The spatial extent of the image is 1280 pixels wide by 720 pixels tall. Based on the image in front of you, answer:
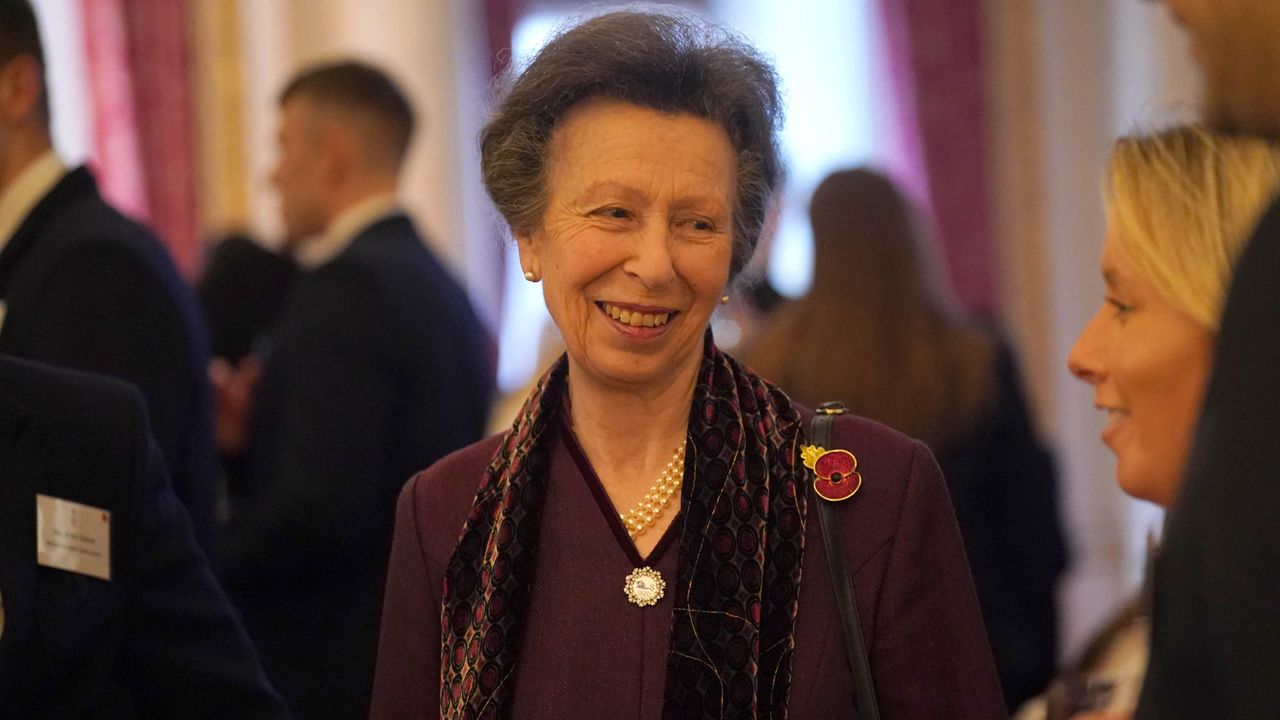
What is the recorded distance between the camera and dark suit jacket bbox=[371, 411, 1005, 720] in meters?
2.12

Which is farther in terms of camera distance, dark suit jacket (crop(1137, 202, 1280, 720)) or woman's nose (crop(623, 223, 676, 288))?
woman's nose (crop(623, 223, 676, 288))

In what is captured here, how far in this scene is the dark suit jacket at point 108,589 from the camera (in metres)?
2.16

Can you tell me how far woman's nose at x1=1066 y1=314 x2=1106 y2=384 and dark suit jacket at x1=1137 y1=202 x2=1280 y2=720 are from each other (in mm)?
909

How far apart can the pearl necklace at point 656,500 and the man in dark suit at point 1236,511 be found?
1.13 metres

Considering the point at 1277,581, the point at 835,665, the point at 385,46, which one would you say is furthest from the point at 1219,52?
the point at 385,46

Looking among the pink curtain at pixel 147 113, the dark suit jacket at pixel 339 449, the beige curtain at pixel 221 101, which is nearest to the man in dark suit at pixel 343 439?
the dark suit jacket at pixel 339 449

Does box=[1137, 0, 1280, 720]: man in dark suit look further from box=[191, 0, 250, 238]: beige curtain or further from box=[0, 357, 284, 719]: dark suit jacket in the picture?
box=[191, 0, 250, 238]: beige curtain

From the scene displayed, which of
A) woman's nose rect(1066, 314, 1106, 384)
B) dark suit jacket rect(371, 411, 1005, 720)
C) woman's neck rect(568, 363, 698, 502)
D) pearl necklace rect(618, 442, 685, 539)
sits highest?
woman's nose rect(1066, 314, 1106, 384)

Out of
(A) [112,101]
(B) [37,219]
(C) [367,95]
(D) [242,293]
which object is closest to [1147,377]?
(B) [37,219]

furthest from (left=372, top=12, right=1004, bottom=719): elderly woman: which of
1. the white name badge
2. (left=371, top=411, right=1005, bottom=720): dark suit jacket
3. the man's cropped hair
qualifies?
the man's cropped hair

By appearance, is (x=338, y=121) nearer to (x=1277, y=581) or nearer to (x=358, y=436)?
(x=358, y=436)

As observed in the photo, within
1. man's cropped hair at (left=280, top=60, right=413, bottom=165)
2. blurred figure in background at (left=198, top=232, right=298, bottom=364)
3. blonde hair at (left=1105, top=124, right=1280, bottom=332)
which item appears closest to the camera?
blonde hair at (left=1105, top=124, right=1280, bottom=332)

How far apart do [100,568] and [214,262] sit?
3.75 meters

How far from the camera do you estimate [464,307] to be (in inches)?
166
